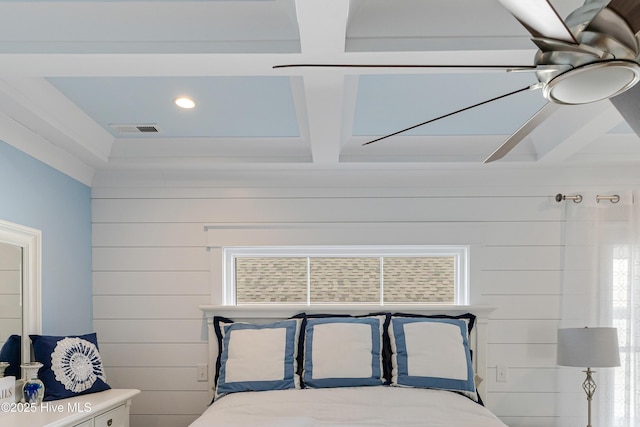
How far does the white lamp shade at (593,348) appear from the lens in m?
3.43

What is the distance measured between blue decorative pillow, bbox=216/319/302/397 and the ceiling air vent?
1328mm

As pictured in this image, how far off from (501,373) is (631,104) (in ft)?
8.40

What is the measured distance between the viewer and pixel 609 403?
3670 millimetres

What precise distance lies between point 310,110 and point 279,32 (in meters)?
0.66

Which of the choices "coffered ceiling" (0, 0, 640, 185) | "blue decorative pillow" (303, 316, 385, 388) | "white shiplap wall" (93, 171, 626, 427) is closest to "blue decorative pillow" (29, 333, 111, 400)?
"white shiplap wall" (93, 171, 626, 427)

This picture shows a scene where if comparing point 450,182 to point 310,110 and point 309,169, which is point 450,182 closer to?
point 309,169

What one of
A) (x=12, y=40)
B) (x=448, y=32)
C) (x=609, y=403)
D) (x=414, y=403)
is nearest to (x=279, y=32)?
(x=448, y=32)

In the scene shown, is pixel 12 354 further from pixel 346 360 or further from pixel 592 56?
pixel 592 56

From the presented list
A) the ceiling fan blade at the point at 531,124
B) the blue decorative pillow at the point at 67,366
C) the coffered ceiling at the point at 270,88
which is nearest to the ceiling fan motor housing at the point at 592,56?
the ceiling fan blade at the point at 531,124

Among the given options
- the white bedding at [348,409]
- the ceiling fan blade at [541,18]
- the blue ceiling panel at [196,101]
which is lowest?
the white bedding at [348,409]

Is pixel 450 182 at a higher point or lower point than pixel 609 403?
higher

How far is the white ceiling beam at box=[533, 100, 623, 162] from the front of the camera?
284 cm

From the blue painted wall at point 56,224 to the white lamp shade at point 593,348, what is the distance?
305 centimetres

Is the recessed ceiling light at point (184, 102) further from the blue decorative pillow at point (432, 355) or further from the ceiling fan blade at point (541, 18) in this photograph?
the ceiling fan blade at point (541, 18)
